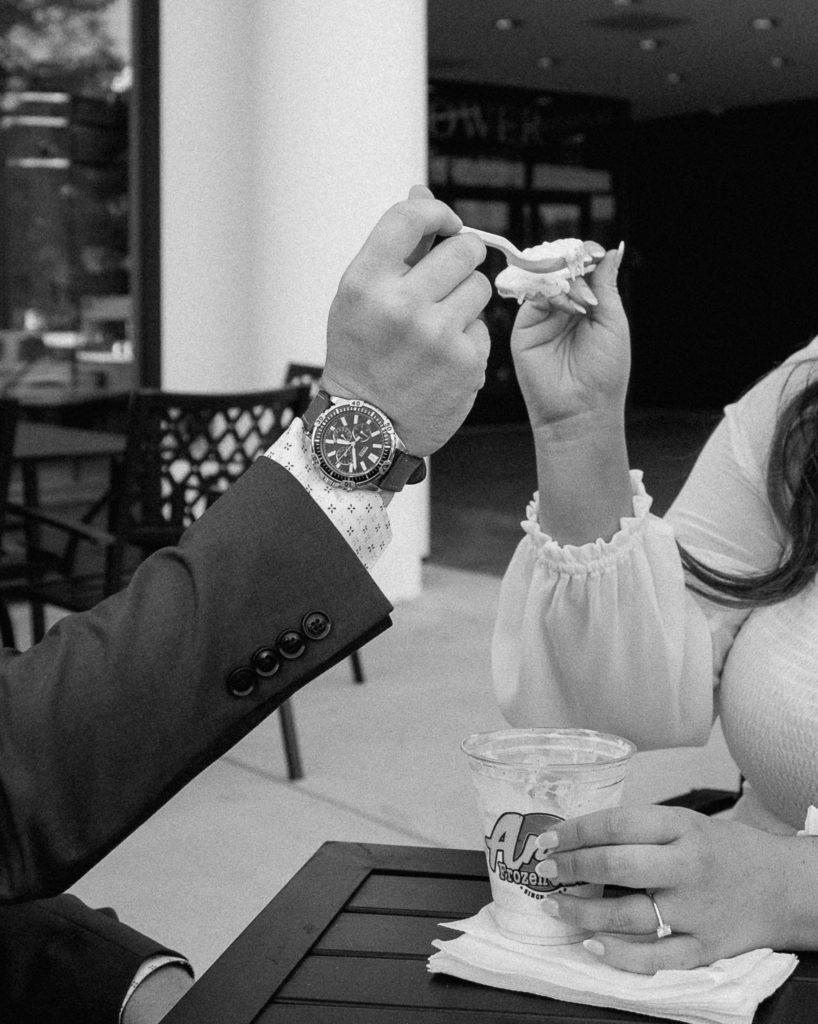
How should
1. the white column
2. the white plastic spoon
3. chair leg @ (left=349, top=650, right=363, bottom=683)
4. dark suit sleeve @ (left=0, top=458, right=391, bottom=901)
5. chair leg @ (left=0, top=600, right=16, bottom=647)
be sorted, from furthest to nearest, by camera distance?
the white column → chair leg @ (left=349, top=650, right=363, bottom=683) → chair leg @ (left=0, top=600, right=16, bottom=647) → the white plastic spoon → dark suit sleeve @ (left=0, top=458, right=391, bottom=901)

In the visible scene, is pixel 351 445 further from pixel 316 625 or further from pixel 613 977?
pixel 613 977

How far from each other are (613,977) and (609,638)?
53cm

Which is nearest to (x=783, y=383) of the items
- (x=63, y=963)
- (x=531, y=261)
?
(x=531, y=261)

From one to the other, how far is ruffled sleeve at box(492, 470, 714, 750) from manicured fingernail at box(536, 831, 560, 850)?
492 mm

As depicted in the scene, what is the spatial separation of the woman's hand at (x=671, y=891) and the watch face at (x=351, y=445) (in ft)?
0.86

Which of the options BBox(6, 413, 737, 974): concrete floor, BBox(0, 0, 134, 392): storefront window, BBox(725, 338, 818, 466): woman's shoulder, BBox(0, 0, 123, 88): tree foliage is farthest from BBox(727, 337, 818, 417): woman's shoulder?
BBox(0, 0, 123, 88): tree foliage

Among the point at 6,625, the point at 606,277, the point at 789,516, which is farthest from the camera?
the point at 6,625

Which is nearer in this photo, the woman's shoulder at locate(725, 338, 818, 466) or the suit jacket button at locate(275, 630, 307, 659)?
the suit jacket button at locate(275, 630, 307, 659)

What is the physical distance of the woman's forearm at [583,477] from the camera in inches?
52.2

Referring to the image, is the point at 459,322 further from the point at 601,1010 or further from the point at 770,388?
the point at 770,388

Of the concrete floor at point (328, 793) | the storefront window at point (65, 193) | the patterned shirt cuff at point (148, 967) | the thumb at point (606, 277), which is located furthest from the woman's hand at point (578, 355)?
the storefront window at point (65, 193)

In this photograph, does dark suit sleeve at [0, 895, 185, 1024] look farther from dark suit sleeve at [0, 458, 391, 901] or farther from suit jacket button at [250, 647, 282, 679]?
suit jacket button at [250, 647, 282, 679]

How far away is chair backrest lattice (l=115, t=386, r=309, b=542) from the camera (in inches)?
122

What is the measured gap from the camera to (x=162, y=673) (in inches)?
33.0
